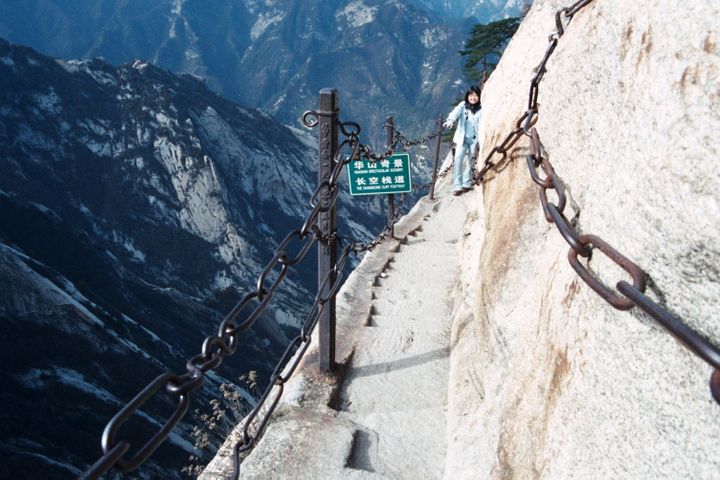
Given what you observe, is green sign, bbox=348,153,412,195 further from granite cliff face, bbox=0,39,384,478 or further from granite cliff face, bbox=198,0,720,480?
granite cliff face, bbox=0,39,384,478

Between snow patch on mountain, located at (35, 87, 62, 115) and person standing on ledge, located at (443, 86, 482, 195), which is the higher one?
snow patch on mountain, located at (35, 87, 62, 115)

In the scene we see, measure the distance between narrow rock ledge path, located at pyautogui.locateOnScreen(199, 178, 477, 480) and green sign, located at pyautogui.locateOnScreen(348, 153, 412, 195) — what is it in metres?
1.21

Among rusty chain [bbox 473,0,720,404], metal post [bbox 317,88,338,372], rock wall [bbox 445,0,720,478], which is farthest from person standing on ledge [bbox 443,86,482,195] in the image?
rusty chain [bbox 473,0,720,404]

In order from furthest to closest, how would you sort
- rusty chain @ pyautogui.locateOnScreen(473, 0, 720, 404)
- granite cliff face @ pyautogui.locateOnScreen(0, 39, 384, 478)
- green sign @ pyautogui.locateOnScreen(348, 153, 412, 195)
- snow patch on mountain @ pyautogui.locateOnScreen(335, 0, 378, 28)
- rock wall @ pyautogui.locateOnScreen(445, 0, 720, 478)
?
1. snow patch on mountain @ pyautogui.locateOnScreen(335, 0, 378, 28)
2. granite cliff face @ pyautogui.locateOnScreen(0, 39, 384, 478)
3. green sign @ pyautogui.locateOnScreen(348, 153, 412, 195)
4. rock wall @ pyautogui.locateOnScreen(445, 0, 720, 478)
5. rusty chain @ pyautogui.locateOnScreen(473, 0, 720, 404)

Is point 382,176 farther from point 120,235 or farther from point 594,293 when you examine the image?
point 120,235

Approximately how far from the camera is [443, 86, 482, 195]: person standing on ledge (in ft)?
19.9

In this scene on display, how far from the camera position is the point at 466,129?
626cm

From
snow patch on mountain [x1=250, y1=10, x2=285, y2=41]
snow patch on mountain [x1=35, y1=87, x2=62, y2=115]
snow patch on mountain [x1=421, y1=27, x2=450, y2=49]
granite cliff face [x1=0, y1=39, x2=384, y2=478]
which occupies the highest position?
snow patch on mountain [x1=250, y1=10, x2=285, y2=41]

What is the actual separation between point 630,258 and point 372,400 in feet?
9.14

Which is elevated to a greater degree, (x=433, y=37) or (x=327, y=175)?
(x=433, y=37)

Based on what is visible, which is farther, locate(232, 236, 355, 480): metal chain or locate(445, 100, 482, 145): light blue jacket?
locate(445, 100, 482, 145): light blue jacket

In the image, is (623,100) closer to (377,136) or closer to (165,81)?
(165,81)

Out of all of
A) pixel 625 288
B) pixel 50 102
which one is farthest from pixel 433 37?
pixel 625 288

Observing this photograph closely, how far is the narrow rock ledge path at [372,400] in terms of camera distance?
298 centimetres
